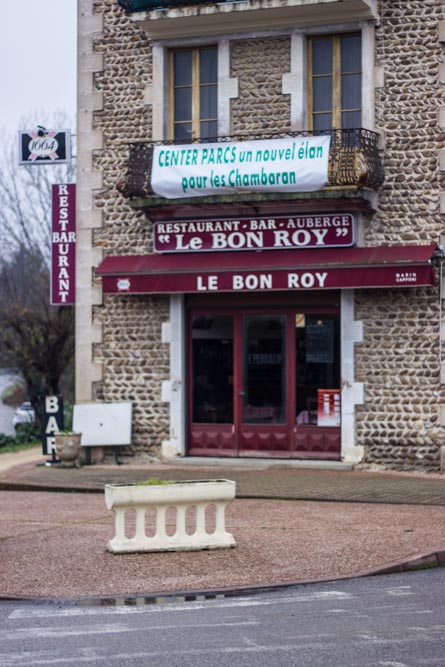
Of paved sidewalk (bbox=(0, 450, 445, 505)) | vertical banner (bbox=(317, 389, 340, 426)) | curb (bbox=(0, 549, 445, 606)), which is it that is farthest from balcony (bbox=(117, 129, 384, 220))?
curb (bbox=(0, 549, 445, 606))

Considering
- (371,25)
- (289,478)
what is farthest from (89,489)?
(371,25)

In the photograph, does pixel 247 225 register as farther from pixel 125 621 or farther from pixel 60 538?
pixel 125 621

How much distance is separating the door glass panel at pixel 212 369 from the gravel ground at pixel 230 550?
494 cm

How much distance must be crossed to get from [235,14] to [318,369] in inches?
214

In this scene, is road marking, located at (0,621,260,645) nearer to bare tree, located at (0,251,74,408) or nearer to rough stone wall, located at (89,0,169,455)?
rough stone wall, located at (89,0,169,455)

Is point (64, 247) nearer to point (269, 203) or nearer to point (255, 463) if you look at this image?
point (269, 203)

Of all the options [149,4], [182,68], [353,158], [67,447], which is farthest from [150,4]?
[67,447]

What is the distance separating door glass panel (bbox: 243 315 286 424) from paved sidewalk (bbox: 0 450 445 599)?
46.8 inches

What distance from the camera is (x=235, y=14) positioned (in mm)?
19734

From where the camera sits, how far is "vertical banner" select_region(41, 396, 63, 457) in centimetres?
2142

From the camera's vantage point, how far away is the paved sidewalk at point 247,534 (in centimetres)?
1090

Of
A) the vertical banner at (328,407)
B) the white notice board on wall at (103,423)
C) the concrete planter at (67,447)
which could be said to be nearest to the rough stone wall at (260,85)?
the vertical banner at (328,407)

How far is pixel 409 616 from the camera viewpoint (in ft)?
29.7

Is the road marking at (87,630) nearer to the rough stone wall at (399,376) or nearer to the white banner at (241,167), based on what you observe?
the rough stone wall at (399,376)
